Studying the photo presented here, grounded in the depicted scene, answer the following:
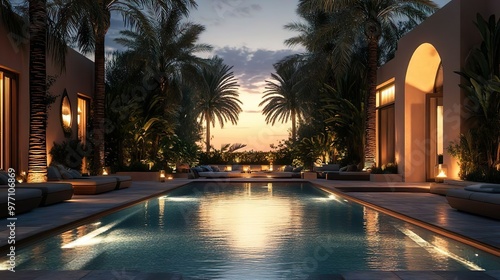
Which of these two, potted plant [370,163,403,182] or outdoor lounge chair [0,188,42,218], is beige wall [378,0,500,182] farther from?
outdoor lounge chair [0,188,42,218]

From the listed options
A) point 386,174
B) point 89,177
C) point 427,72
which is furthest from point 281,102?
point 89,177

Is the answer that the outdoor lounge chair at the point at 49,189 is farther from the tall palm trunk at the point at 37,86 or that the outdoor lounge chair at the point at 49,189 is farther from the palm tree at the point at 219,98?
the palm tree at the point at 219,98

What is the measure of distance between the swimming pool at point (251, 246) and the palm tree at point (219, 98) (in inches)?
1361

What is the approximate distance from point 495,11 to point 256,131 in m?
35.3

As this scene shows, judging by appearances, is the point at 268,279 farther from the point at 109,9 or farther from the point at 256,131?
the point at 256,131

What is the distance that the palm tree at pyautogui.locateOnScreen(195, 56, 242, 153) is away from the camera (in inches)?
1834

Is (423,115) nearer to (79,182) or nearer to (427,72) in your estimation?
(427,72)

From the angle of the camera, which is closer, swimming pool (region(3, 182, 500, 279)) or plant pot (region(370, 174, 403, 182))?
swimming pool (region(3, 182, 500, 279))

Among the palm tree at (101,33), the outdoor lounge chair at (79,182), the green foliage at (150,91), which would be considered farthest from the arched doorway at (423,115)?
the outdoor lounge chair at (79,182)

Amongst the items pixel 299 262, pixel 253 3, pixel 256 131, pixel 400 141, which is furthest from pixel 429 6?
pixel 256 131

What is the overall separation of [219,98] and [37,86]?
32251 mm

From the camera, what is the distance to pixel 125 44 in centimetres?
3231

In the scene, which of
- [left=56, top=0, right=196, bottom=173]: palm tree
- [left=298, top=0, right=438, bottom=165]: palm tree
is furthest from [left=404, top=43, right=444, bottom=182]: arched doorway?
[left=56, top=0, right=196, bottom=173]: palm tree

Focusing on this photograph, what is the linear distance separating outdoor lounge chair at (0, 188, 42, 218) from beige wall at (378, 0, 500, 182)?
12524 millimetres
